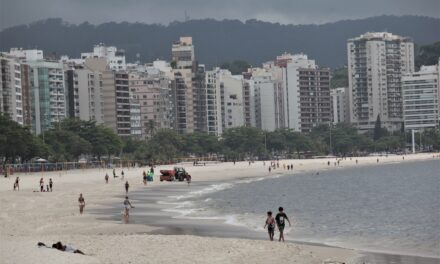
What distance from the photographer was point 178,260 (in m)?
28.6

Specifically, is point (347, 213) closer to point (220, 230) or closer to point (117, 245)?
point (220, 230)

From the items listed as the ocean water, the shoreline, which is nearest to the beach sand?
the shoreline

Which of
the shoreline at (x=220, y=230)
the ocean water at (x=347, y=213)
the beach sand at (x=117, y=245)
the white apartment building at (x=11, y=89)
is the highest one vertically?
the white apartment building at (x=11, y=89)

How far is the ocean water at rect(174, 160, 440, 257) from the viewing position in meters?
38.8

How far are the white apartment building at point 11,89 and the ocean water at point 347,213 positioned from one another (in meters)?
94.5

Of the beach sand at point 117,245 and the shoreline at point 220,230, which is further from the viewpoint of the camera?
the shoreline at point 220,230

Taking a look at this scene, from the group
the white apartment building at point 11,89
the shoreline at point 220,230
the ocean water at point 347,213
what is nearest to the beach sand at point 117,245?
the shoreline at point 220,230

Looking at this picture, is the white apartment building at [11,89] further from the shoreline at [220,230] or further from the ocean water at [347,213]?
the shoreline at [220,230]

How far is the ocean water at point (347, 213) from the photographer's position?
1529 inches

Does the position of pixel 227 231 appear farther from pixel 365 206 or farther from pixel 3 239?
pixel 365 206

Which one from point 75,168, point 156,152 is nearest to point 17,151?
point 75,168

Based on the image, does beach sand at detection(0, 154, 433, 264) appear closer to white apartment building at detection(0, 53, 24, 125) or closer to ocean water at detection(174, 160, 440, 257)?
ocean water at detection(174, 160, 440, 257)

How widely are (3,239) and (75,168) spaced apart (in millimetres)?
110863

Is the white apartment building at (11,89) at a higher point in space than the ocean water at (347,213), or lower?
higher
